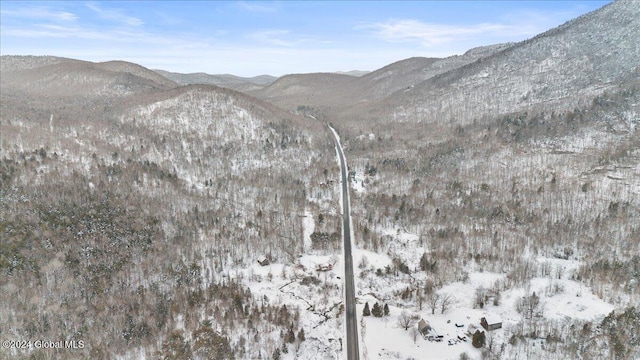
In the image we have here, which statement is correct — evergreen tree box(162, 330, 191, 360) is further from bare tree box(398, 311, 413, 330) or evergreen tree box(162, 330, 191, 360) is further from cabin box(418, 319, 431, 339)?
cabin box(418, 319, 431, 339)

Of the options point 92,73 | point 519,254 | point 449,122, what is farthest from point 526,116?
point 92,73

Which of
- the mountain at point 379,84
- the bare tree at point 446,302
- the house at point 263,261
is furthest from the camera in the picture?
the mountain at point 379,84

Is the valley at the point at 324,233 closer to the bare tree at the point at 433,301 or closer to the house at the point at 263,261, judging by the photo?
the bare tree at the point at 433,301

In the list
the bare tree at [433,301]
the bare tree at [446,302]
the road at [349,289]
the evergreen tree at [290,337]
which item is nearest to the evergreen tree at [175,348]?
the evergreen tree at [290,337]

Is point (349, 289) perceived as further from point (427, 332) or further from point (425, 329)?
point (427, 332)

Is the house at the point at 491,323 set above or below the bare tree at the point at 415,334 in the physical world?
above

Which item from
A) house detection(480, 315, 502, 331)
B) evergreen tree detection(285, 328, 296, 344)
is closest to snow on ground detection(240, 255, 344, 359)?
evergreen tree detection(285, 328, 296, 344)

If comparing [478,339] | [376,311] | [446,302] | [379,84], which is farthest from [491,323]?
[379,84]
